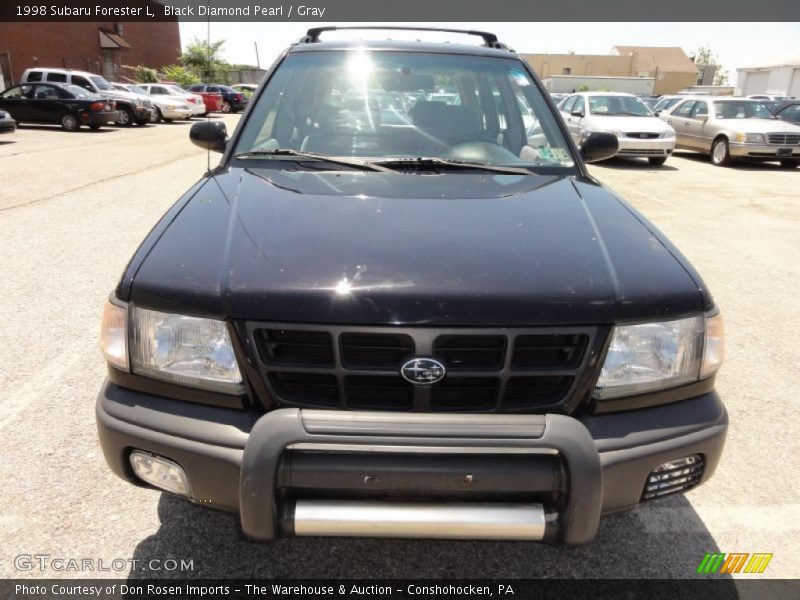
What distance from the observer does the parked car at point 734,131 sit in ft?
43.9

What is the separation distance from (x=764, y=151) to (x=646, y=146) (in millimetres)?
2815

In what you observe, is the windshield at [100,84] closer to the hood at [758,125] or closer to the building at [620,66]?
the hood at [758,125]

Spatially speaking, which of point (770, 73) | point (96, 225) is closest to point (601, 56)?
point (770, 73)

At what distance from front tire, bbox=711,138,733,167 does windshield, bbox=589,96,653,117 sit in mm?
1879

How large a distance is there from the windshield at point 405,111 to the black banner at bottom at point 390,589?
174cm

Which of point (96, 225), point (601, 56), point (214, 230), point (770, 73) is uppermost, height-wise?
point (601, 56)

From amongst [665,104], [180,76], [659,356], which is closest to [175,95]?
[665,104]

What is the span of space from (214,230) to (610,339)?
1.29 meters

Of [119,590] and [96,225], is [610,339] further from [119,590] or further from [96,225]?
[96,225]

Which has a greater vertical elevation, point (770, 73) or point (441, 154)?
point (770, 73)

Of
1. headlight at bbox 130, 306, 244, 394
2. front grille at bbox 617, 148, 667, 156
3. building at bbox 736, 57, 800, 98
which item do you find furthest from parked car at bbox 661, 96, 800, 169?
building at bbox 736, 57, 800, 98

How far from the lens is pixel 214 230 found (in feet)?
6.51

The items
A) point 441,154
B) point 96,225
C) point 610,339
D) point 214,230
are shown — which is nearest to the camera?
point 610,339

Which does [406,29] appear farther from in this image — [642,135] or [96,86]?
[96,86]
